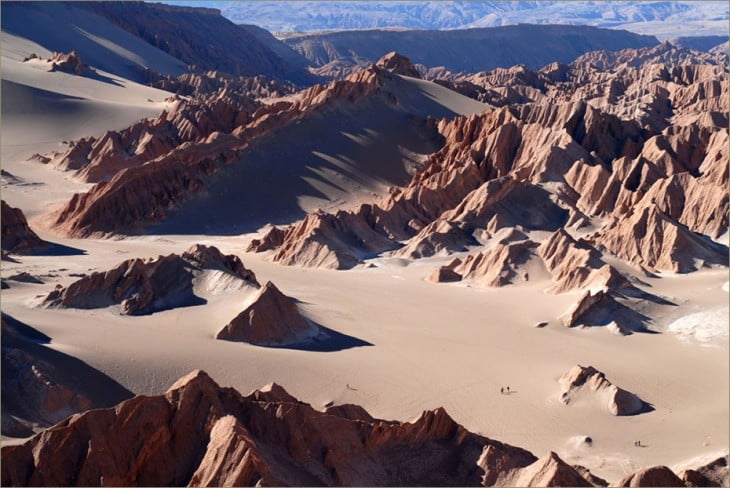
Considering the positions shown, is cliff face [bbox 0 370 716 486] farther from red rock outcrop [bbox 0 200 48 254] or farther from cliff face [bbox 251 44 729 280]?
red rock outcrop [bbox 0 200 48 254]

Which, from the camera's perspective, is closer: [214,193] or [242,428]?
[242,428]

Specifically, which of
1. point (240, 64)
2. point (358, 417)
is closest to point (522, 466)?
point (358, 417)

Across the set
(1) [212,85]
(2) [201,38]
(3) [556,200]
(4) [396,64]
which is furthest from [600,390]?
(2) [201,38]

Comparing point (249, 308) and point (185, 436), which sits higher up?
point (185, 436)

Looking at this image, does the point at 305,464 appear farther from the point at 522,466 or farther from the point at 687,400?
the point at 687,400

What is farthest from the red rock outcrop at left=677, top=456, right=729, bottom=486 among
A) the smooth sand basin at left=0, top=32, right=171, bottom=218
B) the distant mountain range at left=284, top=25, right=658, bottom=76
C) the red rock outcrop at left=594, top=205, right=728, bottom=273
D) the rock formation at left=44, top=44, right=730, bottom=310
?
the distant mountain range at left=284, top=25, right=658, bottom=76

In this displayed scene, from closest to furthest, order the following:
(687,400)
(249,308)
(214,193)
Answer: (687,400)
(249,308)
(214,193)
